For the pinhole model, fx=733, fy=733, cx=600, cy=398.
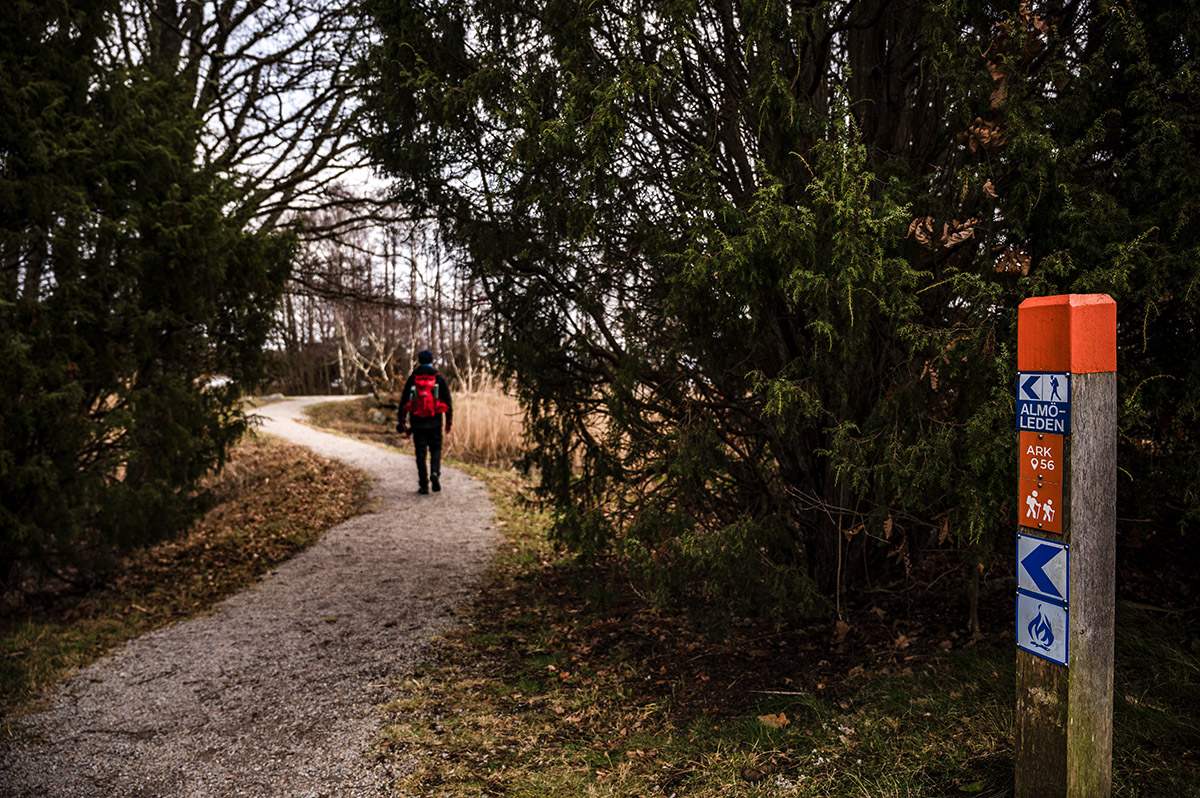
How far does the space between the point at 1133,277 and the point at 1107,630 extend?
1.37 metres

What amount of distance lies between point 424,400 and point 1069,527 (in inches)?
310

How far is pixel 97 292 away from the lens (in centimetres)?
545

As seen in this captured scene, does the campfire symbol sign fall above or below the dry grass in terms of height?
above

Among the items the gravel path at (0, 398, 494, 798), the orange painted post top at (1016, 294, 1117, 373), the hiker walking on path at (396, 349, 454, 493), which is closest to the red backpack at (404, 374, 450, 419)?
the hiker walking on path at (396, 349, 454, 493)

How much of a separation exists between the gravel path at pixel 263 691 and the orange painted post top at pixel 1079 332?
3.00 metres

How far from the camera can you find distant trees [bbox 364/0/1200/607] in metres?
2.75

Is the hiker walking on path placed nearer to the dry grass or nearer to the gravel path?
the dry grass

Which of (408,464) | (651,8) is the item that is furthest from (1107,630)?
(408,464)

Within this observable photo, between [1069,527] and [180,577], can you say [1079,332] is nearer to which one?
[1069,527]

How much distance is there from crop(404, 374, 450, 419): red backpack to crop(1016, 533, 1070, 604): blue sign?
25.2 feet

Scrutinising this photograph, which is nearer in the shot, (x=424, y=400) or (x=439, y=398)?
(x=424, y=400)

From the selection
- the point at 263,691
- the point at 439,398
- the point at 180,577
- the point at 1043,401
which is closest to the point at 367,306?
the point at 439,398

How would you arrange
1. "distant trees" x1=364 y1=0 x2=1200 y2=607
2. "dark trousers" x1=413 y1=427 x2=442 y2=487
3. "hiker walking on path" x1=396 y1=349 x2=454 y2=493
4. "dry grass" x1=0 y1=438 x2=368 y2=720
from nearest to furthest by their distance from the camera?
"distant trees" x1=364 y1=0 x2=1200 y2=607 < "dry grass" x1=0 y1=438 x2=368 y2=720 < "hiker walking on path" x1=396 y1=349 x2=454 y2=493 < "dark trousers" x1=413 y1=427 x2=442 y2=487

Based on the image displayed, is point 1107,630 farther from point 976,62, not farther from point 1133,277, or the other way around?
point 976,62
